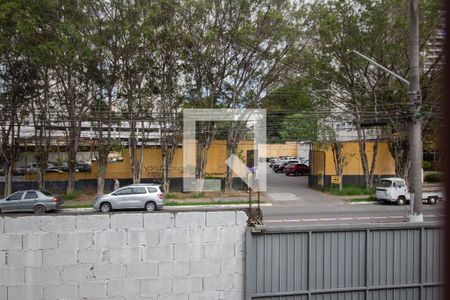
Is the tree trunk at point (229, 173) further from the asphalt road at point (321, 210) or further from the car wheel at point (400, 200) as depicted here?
the car wheel at point (400, 200)

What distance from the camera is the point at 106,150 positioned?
26.0 metres

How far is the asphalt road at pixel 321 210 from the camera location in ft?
61.7

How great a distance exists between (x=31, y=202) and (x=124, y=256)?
14832 millimetres

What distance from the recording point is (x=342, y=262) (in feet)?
22.1

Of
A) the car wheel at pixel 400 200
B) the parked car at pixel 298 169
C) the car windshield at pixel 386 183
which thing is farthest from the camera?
the parked car at pixel 298 169

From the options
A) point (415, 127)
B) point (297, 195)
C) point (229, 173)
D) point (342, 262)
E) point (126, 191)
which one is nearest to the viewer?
point (342, 262)

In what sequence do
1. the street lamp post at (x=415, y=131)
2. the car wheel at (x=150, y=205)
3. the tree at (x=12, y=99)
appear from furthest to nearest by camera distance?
the tree at (x=12, y=99), the car wheel at (x=150, y=205), the street lamp post at (x=415, y=131)

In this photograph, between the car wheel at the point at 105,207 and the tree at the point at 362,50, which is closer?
the car wheel at the point at 105,207

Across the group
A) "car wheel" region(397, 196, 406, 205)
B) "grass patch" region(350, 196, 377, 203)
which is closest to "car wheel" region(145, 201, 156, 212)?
"grass patch" region(350, 196, 377, 203)

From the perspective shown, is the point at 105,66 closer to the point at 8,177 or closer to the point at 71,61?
the point at 71,61

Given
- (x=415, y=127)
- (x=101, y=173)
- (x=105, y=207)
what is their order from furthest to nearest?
1. (x=101, y=173)
2. (x=105, y=207)
3. (x=415, y=127)

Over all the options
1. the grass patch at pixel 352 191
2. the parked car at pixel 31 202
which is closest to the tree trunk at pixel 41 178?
the parked car at pixel 31 202

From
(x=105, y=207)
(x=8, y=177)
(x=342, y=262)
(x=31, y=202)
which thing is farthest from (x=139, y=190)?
(x=342, y=262)

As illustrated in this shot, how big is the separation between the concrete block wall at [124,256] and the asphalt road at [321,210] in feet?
36.5
